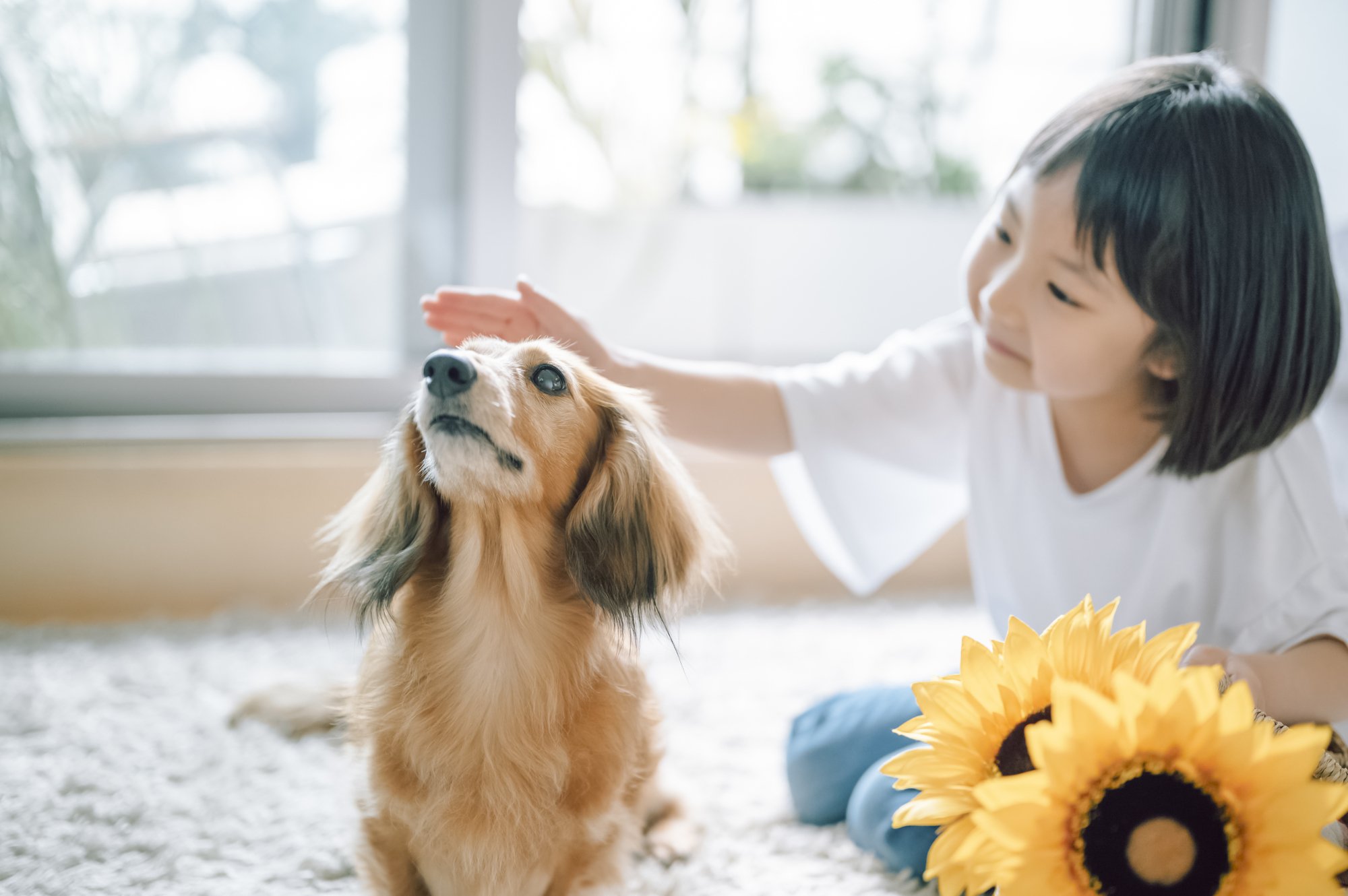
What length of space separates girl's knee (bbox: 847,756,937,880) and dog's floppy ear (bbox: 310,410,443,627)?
0.48 metres

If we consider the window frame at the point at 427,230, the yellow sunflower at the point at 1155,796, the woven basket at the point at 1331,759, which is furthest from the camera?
the window frame at the point at 427,230

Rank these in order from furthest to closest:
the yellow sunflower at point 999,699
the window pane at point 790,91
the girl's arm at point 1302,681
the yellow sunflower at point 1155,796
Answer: the window pane at point 790,91 → the girl's arm at point 1302,681 → the yellow sunflower at point 999,699 → the yellow sunflower at point 1155,796

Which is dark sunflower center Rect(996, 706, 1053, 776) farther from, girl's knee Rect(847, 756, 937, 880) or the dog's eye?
the dog's eye

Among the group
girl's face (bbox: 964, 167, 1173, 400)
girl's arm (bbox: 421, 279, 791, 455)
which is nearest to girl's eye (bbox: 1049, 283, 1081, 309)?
girl's face (bbox: 964, 167, 1173, 400)

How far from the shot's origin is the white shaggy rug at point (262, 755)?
99 cm

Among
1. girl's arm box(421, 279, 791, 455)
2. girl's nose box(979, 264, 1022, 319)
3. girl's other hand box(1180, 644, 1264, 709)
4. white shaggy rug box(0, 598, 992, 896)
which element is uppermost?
girl's nose box(979, 264, 1022, 319)

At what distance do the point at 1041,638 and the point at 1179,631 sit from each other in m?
0.09

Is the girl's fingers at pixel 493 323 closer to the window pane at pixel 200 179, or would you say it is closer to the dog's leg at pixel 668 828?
the dog's leg at pixel 668 828

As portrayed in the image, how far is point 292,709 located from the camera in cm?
130

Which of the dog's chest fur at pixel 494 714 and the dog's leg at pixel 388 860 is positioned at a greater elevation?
the dog's chest fur at pixel 494 714

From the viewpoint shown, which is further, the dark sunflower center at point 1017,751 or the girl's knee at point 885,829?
the girl's knee at point 885,829

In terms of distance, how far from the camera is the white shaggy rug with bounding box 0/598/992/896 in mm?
992

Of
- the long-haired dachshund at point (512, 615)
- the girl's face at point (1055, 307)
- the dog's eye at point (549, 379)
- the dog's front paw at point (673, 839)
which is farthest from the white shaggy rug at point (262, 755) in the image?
the girl's face at point (1055, 307)

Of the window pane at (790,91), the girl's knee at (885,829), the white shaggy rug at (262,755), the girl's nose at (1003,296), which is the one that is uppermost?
the window pane at (790,91)
